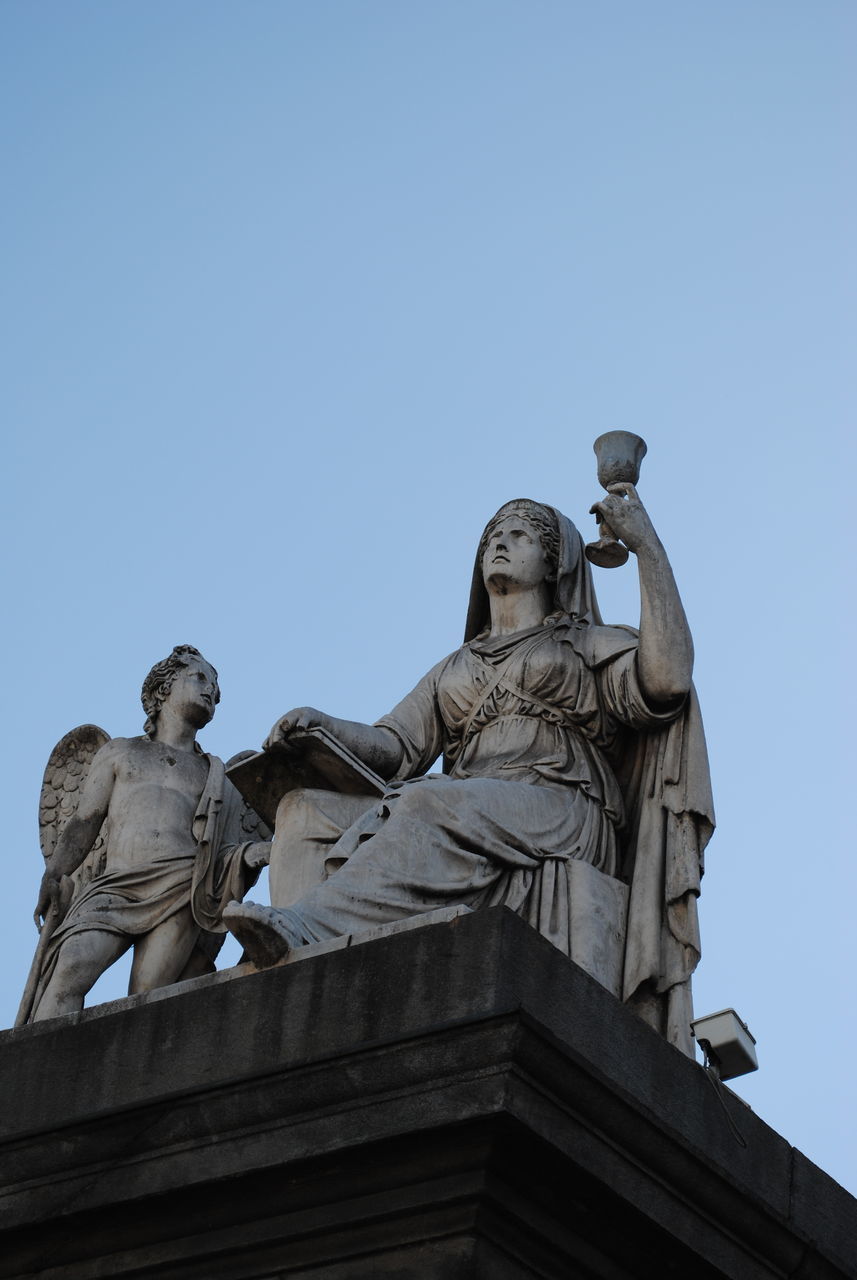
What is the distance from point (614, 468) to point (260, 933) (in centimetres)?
361

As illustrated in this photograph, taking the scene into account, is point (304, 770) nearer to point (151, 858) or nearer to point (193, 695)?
point (151, 858)

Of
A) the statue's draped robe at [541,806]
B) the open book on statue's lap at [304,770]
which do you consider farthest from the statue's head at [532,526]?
the open book on statue's lap at [304,770]

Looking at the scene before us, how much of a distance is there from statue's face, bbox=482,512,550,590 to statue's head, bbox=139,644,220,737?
205cm

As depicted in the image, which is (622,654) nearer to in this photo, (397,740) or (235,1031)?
(397,740)

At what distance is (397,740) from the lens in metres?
10.2

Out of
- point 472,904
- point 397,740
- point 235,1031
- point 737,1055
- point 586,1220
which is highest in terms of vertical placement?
point 397,740

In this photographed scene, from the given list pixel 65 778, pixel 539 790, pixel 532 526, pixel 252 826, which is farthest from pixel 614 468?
pixel 65 778

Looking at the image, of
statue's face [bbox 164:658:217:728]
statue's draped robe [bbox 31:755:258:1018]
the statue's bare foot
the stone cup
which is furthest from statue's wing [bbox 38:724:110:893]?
the statue's bare foot

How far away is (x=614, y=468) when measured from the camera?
10.2 metres

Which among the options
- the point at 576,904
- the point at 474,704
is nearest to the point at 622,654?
the point at 474,704

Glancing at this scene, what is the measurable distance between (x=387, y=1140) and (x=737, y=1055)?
6.11ft

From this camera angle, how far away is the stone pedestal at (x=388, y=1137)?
6355 millimetres

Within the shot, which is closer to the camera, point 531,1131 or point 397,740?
point 531,1131

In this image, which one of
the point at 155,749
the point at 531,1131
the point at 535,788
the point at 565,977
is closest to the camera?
the point at 531,1131
